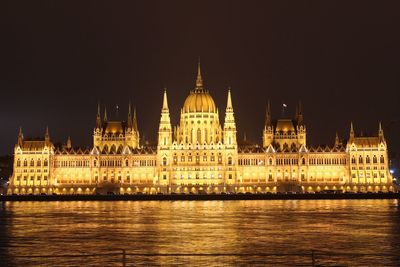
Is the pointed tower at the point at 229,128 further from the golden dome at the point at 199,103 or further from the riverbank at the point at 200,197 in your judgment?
the riverbank at the point at 200,197

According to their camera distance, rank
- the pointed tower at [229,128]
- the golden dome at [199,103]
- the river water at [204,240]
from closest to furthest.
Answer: the river water at [204,240], the pointed tower at [229,128], the golden dome at [199,103]

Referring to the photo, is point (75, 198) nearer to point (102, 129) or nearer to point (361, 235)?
point (102, 129)

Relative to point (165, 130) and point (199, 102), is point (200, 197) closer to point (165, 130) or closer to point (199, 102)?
point (165, 130)

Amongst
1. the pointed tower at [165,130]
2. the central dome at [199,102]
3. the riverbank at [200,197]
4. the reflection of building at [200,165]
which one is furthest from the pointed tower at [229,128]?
the riverbank at [200,197]

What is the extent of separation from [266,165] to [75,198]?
47.2 metres

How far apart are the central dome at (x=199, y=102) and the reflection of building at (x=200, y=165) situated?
0.93ft

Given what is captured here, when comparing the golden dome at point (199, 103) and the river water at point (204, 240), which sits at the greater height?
the golden dome at point (199, 103)

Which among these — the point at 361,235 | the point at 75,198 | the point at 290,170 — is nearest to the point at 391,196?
the point at 290,170

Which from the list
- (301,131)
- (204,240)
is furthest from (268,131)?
(204,240)

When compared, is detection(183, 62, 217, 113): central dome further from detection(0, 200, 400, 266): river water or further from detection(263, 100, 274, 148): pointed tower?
detection(0, 200, 400, 266): river water

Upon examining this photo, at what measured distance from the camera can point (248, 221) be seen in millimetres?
79125

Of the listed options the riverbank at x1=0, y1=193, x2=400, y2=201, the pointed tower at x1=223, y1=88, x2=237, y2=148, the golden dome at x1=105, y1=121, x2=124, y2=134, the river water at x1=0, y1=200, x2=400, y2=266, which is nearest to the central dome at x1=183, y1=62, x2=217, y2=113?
the pointed tower at x1=223, y1=88, x2=237, y2=148

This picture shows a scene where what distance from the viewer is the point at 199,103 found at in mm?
189000

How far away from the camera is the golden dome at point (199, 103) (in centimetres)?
18875
